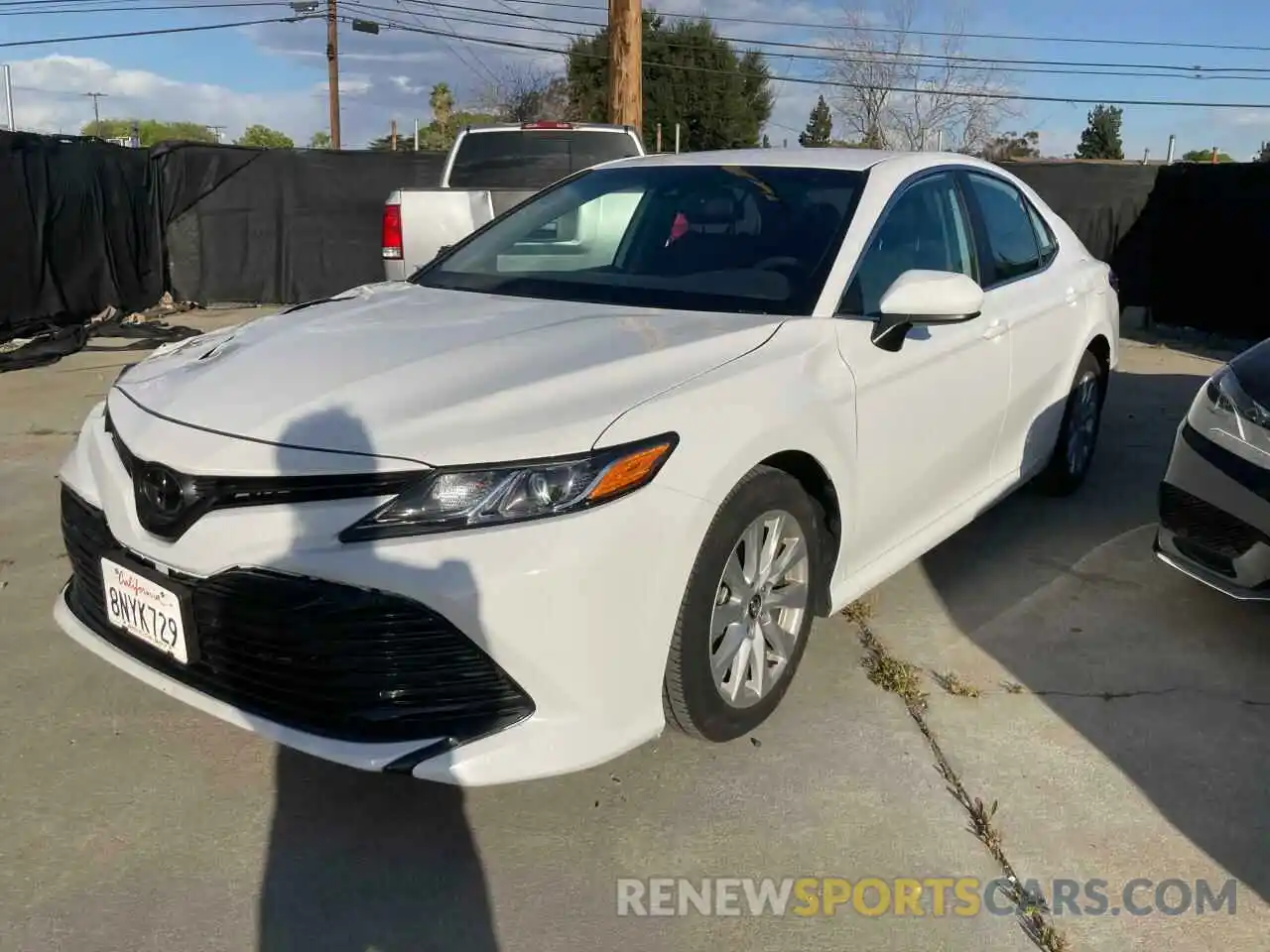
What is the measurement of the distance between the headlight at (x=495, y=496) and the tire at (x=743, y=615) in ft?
1.18

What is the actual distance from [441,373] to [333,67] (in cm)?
3088

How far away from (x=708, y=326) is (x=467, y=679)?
3.92ft

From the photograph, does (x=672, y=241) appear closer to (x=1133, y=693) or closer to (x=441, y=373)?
(x=441, y=373)

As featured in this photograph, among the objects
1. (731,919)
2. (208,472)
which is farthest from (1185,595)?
(208,472)

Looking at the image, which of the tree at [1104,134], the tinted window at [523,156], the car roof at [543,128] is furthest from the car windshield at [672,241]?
the tree at [1104,134]

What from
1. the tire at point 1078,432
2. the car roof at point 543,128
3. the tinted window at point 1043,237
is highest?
the car roof at point 543,128

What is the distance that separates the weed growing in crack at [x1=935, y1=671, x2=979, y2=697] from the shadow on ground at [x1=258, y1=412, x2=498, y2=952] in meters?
1.52

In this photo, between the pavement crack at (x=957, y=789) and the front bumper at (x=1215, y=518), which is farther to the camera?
the front bumper at (x=1215, y=518)

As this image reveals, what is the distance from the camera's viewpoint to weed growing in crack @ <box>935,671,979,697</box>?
10.6 ft

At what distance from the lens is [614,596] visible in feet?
7.38

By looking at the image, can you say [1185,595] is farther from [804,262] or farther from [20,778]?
[20,778]

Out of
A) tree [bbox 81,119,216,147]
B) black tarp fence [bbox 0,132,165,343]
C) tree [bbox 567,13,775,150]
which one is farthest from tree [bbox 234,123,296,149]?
black tarp fence [bbox 0,132,165,343]

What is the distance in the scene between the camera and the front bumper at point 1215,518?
3303 millimetres

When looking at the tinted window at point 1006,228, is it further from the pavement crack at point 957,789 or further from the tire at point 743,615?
the tire at point 743,615
